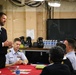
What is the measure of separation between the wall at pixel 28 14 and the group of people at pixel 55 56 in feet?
12.1

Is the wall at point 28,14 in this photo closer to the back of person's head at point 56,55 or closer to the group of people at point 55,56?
the group of people at point 55,56

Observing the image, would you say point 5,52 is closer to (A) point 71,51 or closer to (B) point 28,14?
(A) point 71,51

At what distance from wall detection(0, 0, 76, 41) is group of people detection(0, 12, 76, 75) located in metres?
3.70

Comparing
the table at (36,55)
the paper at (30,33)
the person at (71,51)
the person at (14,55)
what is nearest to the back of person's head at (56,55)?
the person at (71,51)

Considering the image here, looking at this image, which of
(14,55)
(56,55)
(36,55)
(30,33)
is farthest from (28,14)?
(56,55)

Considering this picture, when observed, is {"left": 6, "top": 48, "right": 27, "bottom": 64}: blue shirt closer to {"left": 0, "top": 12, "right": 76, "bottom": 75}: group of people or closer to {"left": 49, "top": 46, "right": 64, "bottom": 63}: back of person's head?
{"left": 0, "top": 12, "right": 76, "bottom": 75}: group of people

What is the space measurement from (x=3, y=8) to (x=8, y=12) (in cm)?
26

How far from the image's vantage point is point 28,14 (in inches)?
373

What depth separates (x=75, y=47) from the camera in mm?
4668

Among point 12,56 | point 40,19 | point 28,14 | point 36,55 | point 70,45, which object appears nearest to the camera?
point 70,45

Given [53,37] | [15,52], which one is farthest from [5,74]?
[53,37]

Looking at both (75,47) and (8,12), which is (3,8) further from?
(75,47)

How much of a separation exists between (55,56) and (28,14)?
6441mm

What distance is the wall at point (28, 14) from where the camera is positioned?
9.50 meters
